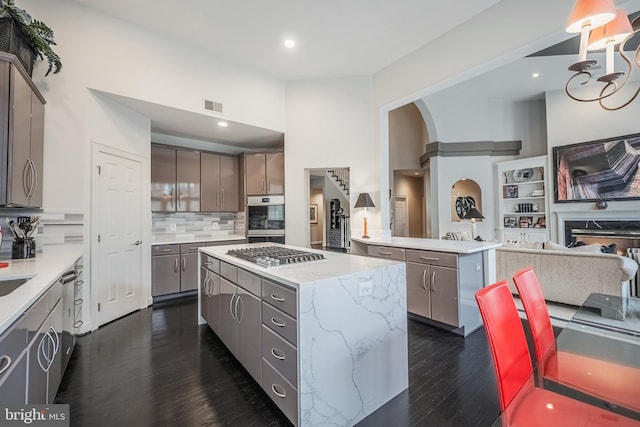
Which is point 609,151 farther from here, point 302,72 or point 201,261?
point 201,261

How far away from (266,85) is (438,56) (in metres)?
2.57

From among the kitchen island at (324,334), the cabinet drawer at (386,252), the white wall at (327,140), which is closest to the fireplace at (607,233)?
the white wall at (327,140)

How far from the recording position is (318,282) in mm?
1532

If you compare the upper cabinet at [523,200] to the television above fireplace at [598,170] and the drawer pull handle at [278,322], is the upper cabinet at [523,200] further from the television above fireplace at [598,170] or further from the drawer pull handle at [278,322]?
the drawer pull handle at [278,322]

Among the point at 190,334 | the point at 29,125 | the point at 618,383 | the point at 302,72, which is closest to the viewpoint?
the point at 618,383

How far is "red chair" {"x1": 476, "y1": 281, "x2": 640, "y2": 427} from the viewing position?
0.99 m

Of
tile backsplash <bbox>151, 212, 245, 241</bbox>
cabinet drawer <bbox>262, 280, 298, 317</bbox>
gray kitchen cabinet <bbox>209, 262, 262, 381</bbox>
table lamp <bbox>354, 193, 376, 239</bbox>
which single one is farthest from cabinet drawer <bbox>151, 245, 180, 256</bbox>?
cabinet drawer <bbox>262, 280, 298, 317</bbox>

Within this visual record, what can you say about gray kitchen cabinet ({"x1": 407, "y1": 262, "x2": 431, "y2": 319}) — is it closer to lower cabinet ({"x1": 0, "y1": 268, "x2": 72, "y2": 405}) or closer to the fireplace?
lower cabinet ({"x1": 0, "y1": 268, "x2": 72, "y2": 405})

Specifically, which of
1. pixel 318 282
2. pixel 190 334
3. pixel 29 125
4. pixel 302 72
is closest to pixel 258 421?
pixel 318 282

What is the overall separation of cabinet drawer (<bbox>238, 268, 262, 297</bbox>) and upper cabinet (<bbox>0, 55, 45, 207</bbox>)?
66.2 inches

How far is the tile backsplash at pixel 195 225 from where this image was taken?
15.3ft

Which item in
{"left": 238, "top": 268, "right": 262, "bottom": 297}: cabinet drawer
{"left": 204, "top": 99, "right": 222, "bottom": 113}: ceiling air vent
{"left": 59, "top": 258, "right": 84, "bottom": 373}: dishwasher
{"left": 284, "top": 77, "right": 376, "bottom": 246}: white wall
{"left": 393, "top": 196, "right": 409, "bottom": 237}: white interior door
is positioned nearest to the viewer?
{"left": 238, "top": 268, "right": 262, "bottom": 297}: cabinet drawer

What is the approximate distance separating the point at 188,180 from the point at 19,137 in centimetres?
262

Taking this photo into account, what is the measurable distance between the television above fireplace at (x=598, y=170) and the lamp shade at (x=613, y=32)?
18.1 feet
